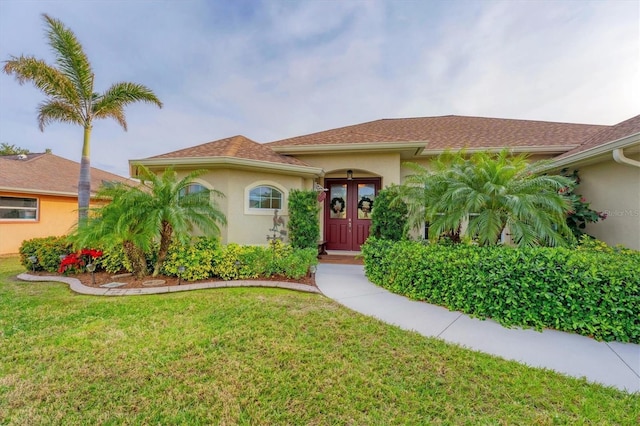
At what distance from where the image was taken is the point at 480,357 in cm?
319

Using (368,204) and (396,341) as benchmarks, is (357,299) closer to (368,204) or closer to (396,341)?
(396,341)

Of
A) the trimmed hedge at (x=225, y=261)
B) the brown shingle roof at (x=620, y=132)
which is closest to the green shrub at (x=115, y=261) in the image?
the trimmed hedge at (x=225, y=261)

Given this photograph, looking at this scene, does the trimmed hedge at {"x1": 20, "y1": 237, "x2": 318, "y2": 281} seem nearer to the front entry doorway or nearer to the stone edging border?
the stone edging border

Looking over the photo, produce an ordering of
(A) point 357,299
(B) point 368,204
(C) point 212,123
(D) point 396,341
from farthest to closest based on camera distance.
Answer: (C) point 212,123
(B) point 368,204
(A) point 357,299
(D) point 396,341

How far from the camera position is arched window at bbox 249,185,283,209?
921 cm

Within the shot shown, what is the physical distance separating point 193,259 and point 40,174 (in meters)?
14.5

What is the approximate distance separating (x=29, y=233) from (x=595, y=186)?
21.9 m

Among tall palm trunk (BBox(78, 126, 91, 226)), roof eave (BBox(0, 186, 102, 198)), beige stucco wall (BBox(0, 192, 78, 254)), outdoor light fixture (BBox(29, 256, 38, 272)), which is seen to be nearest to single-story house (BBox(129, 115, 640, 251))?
tall palm trunk (BBox(78, 126, 91, 226))

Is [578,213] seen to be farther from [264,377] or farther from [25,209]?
[25,209]

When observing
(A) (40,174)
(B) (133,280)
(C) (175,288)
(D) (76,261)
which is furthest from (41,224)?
(C) (175,288)

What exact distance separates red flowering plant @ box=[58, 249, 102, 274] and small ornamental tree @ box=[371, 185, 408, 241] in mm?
7694

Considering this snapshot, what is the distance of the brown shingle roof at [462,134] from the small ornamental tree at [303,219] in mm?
2317

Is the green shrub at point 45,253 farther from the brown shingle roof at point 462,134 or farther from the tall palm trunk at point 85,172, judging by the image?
the brown shingle roof at point 462,134

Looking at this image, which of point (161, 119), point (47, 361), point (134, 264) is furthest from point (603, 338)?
point (161, 119)
